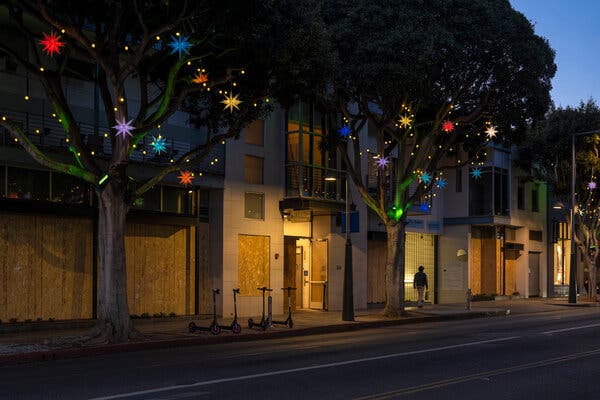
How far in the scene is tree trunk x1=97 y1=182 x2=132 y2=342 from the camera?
18.0 metres

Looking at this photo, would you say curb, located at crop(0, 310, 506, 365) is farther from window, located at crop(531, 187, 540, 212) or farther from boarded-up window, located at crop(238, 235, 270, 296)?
window, located at crop(531, 187, 540, 212)

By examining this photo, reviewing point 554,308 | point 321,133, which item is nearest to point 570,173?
point 554,308

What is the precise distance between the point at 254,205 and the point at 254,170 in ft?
3.97

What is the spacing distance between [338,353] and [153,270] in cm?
1008

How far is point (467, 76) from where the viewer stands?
25.5 metres

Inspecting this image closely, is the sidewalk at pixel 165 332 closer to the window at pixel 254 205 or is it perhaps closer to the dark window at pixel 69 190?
the dark window at pixel 69 190

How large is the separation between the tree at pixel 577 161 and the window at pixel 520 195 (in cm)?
162

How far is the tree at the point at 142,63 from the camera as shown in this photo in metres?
17.5

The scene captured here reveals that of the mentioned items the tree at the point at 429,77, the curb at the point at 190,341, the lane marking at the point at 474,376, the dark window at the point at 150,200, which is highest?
the tree at the point at 429,77

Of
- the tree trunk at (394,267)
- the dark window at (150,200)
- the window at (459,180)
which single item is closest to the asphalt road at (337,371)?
the dark window at (150,200)

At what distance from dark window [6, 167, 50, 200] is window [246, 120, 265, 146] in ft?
25.7

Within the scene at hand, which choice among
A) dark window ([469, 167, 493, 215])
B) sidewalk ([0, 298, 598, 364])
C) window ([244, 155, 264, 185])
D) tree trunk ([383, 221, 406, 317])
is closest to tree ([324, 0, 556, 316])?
tree trunk ([383, 221, 406, 317])

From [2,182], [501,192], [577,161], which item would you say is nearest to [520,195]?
[501,192]

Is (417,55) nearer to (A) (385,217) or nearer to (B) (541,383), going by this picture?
(A) (385,217)
